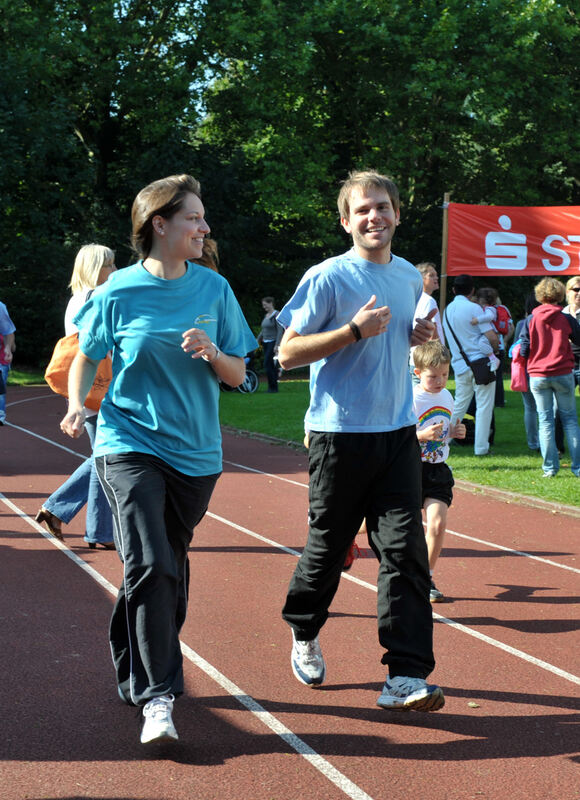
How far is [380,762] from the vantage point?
147 inches

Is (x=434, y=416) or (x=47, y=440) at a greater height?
(x=434, y=416)

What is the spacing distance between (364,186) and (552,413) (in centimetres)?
716

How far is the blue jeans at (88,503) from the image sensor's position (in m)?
7.28

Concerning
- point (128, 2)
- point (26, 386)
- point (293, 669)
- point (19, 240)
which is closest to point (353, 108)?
point (128, 2)

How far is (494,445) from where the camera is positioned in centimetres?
1389

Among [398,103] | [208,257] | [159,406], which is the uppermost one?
[398,103]

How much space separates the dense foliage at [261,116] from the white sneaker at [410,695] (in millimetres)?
27908

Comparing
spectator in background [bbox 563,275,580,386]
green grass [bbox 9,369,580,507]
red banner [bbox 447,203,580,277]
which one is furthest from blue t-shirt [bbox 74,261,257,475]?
red banner [bbox 447,203,580,277]

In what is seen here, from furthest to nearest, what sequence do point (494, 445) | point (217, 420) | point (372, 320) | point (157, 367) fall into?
point (494, 445) → point (217, 420) → point (372, 320) → point (157, 367)

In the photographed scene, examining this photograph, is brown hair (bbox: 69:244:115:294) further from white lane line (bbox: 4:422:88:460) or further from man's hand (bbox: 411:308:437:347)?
white lane line (bbox: 4:422:88:460)

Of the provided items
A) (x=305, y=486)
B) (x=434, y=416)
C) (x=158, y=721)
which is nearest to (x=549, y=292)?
(x=305, y=486)

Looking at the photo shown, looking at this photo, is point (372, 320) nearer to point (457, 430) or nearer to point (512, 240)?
point (457, 430)

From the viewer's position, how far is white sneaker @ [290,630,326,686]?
455cm

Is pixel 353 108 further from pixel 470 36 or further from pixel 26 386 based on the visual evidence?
pixel 26 386
